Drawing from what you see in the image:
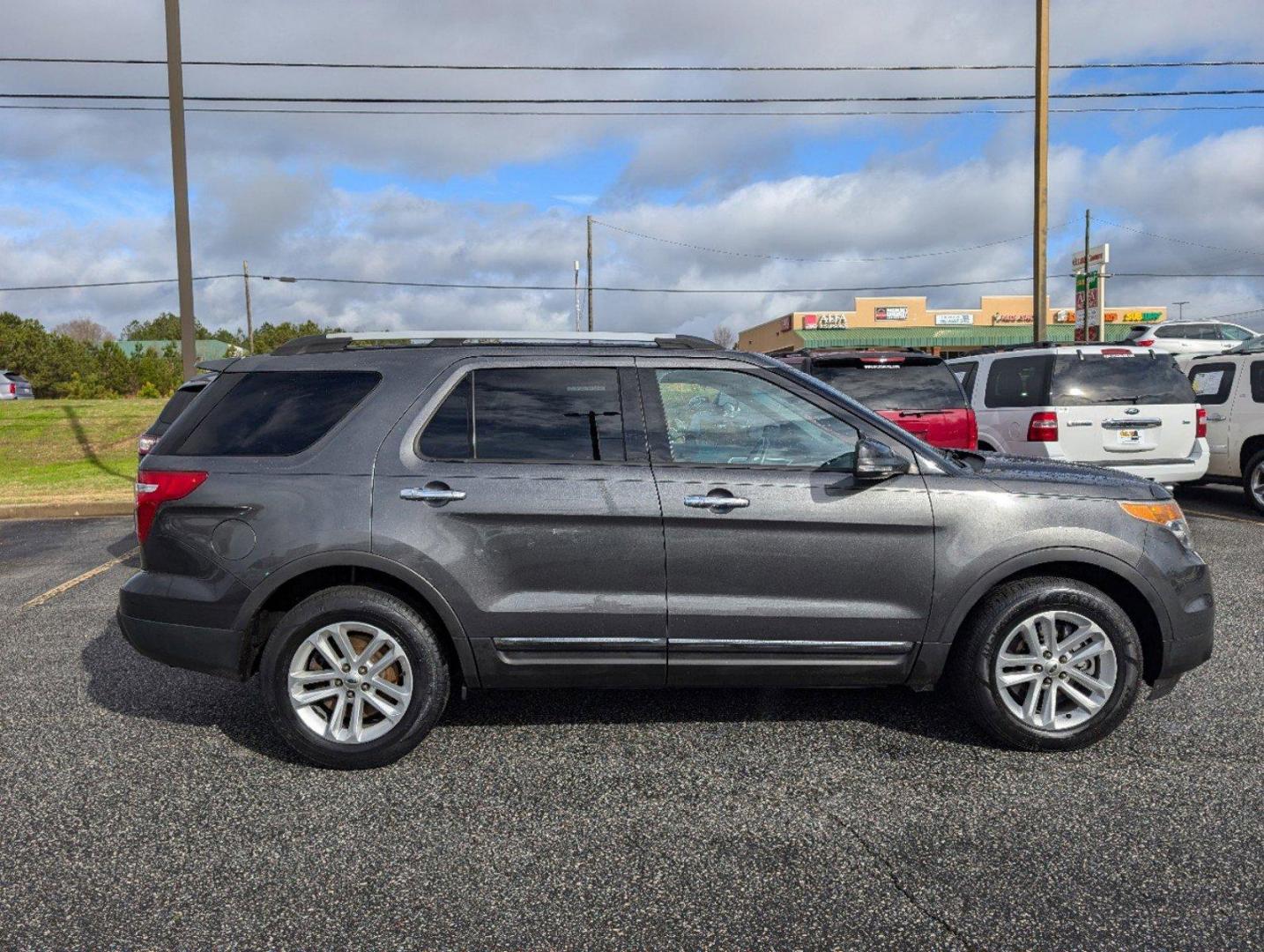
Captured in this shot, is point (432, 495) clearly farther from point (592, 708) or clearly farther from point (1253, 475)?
point (1253, 475)

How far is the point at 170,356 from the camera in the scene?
5453cm

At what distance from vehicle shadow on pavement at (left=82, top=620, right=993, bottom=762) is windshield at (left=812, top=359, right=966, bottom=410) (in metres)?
4.66

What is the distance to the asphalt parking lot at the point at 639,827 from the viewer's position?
304cm

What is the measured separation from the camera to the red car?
936 centimetres

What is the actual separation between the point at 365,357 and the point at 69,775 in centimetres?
217

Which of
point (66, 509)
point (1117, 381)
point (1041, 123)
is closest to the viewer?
point (1117, 381)

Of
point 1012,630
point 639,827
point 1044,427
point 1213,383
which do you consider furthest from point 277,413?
point 1213,383

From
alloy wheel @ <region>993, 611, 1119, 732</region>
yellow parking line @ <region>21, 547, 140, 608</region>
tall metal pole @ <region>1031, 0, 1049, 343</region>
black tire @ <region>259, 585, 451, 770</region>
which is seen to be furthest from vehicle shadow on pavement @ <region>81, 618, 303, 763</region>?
tall metal pole @ <region>1031, 0, 1049, 343</region>

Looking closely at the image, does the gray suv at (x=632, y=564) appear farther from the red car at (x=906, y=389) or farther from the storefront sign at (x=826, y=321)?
the storefront sign at (x=826, y=321)

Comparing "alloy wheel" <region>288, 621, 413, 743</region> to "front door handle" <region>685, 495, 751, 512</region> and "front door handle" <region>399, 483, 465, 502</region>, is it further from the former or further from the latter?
"front door handle" <region>685, 495, 751, 512</region>

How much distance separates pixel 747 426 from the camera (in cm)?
439

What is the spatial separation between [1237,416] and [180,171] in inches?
580

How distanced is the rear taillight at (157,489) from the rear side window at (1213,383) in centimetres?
1102

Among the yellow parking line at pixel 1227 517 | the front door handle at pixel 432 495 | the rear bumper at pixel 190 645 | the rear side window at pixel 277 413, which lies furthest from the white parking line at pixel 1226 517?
the rear bumper at pixel 190 645
